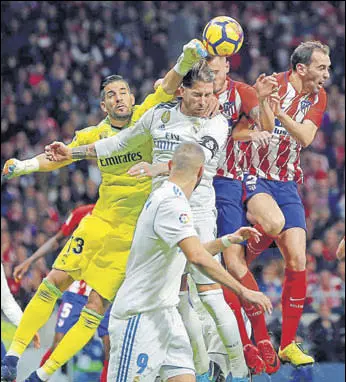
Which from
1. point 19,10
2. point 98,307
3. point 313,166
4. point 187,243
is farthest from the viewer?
point 19,10

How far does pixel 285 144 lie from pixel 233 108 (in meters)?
0.61

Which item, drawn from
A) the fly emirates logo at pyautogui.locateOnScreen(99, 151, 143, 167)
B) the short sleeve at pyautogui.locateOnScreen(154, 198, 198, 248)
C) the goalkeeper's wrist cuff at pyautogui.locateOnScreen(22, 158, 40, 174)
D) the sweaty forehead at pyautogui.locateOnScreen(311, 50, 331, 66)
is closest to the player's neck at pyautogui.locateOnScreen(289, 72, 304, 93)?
the sweaty forehead at pyautogui.locateOnScreen(311, 50, 331, 66)

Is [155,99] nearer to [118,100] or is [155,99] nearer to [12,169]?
[118,100]

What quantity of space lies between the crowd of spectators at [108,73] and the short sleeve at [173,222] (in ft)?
24.3

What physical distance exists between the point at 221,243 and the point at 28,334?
284 cm

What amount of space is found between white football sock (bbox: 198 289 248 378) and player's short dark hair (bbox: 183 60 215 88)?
177cm

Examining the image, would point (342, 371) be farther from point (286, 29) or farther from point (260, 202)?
point (286, 29)

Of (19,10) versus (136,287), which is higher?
(19,10)

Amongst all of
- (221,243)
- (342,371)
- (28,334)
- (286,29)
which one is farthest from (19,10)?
(221,243)

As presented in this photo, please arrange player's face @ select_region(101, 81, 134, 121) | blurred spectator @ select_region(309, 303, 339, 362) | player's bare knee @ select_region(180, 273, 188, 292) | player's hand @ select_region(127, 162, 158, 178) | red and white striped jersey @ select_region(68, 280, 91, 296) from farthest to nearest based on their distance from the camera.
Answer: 1. blurred spectator @ select_region(309, 303, 339, 362)
2. red and white striped jersey @ select_region(68, 280, 91, 296)
3. player's face @ select_region(101, 81, 134, 121)
4. player's bare knee @ select_region(180, 273, 188, 292)
5. player's hand @ select_region(127, 162, 158, 178)

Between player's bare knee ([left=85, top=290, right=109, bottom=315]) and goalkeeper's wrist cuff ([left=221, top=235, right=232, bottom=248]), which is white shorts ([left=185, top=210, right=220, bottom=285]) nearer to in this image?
goalkeeper's wrist cuff ([left=221, top=235, right=232, bottom=248])

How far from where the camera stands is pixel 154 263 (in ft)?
26.3

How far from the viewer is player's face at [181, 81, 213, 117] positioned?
9156mm

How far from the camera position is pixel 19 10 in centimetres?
2245
